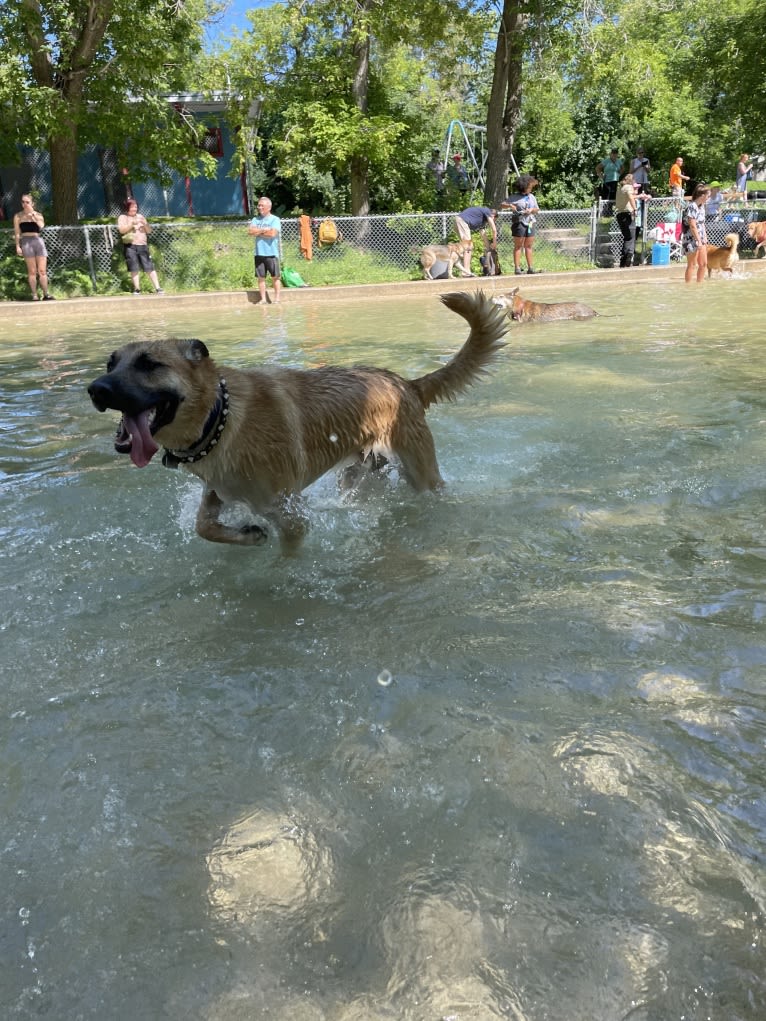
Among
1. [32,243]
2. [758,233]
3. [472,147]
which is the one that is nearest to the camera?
[32,243]

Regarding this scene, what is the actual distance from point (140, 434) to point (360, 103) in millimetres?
23757

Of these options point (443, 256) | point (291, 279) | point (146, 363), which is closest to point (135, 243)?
point (291, 279)

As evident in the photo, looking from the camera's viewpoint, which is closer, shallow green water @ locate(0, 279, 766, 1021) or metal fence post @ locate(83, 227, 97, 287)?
shallow green water @ locate(0, 279, 766, 1021)

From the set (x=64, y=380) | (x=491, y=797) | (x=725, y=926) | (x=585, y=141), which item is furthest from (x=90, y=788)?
(x=585, y=141)

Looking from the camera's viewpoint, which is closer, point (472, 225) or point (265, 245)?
point (265, 245)

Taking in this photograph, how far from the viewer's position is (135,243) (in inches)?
660

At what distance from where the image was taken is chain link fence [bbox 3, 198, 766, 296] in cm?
1797

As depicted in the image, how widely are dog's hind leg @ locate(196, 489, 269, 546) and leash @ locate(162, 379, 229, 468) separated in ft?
1.13

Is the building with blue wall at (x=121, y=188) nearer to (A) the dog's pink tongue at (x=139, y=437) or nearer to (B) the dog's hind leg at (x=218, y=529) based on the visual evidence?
(B) the dog's hind leg at (x=218, y=529)

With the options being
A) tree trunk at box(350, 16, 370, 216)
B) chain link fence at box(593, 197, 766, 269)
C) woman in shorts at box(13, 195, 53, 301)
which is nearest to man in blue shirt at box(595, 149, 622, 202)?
chain link fence at box(593, 197, 766, 269)

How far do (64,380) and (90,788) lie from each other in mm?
7566

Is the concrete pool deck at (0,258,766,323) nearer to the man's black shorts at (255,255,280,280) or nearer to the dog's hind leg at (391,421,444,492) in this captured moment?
the man's black shorts at (255,255,280,280)

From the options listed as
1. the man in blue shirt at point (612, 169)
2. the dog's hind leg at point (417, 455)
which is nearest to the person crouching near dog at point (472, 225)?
the man in blue shirt at point (612, 169)

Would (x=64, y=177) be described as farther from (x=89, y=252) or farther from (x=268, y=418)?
(x=268, y=418)
